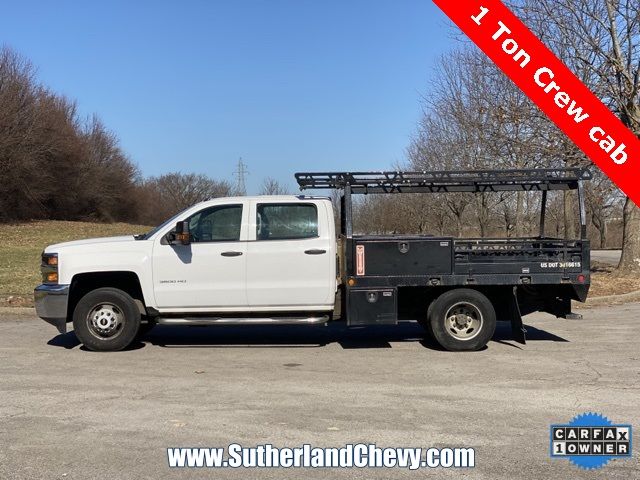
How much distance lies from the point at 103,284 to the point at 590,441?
6369mm

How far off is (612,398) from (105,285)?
644 centimetres

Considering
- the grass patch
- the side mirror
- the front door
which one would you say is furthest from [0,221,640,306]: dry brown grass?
the side mirror

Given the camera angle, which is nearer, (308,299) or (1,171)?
(308,299)

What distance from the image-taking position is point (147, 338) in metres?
9.26

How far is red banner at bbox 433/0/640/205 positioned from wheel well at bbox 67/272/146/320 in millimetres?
7714

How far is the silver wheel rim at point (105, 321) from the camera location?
26.6 ft

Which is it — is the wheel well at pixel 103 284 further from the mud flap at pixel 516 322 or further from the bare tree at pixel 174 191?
the bare tree at pixel 174 191

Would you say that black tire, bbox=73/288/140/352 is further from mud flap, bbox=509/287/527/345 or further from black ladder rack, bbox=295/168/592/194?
mud flap, bbox=509/287/527/345

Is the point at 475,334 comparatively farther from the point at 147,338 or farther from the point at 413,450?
the point at 147,338

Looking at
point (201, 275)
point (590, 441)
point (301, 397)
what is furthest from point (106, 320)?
point (590, 441)

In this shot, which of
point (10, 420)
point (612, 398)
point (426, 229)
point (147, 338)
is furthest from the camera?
point (426, 229)

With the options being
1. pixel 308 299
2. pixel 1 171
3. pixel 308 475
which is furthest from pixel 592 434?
pixel 1 171

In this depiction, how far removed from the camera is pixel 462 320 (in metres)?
8.13

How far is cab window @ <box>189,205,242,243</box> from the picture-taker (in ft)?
26.7
